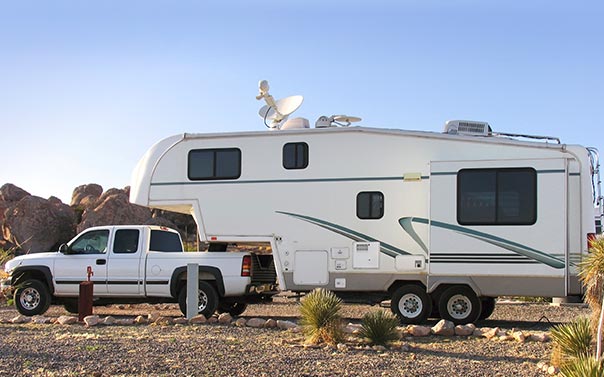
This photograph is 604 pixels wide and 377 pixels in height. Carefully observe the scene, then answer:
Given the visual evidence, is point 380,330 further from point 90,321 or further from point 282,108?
point 282,108

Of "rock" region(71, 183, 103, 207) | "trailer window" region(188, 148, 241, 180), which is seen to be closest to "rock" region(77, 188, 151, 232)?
"rock" region(71, 183, 103, 207)

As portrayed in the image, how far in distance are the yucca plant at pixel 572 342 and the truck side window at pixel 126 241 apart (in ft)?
28.3

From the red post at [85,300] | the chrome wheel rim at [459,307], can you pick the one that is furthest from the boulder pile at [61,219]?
the chrome wheel rim at [459,307]

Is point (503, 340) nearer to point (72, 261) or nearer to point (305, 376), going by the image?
point (305, 376)

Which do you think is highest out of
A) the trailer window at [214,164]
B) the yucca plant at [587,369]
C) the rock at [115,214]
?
the trailer window at [214,164]

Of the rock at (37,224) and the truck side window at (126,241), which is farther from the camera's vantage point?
the rock at (37,224)

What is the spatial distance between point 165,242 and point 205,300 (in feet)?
5.63

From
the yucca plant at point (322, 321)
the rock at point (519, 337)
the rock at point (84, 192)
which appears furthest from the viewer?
the rock at point (84, 192)

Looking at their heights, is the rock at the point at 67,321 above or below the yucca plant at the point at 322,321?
below

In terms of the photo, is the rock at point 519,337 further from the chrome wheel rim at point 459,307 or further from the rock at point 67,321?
the rock at point 67,321

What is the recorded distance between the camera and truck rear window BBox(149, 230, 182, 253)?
47.7 feet

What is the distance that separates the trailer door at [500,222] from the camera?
40.2 ft

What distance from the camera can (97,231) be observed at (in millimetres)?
14492

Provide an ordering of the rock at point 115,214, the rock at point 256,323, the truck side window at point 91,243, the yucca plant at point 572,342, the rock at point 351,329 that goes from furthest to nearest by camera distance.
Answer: the rock at point 115,214 < the truck side window at point 91,243 < the rock at point 256,323 < the rock at point 351,329 < the yucca plant at point 572,342
